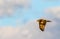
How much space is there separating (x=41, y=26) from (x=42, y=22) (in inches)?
57.2

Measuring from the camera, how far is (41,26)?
40188mm

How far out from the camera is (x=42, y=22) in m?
40.2
